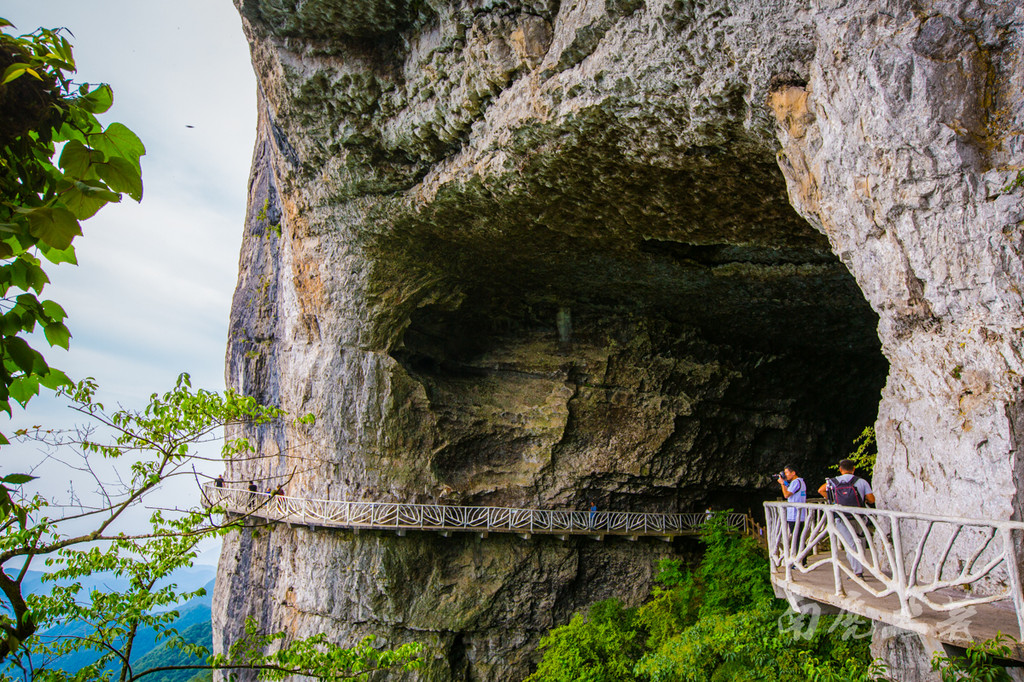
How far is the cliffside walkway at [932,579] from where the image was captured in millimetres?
3537

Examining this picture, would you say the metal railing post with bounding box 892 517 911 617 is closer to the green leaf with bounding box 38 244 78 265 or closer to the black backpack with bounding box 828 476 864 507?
the black backpack with bounding box 828 476 864 507

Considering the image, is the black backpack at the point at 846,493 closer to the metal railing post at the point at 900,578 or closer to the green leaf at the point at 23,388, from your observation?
the metal railing post at the point at 900,578

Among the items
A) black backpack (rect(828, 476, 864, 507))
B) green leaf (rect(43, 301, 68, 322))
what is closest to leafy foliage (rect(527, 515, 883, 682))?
black backpack (rect(828, 476, 864, 507))

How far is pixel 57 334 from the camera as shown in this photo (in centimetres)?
158

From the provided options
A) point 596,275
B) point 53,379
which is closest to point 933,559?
point 53,379

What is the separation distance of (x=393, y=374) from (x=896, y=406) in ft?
28.2

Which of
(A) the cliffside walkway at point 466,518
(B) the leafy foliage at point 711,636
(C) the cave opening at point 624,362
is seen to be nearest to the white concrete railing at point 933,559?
(B) the leafy foliage at point 711,636

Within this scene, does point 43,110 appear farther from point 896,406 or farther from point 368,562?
point 368,562

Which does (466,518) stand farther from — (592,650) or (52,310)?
(52,310)

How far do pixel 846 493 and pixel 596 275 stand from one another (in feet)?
22.4

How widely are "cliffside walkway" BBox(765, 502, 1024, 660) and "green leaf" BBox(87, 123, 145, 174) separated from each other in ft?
→ 14.0

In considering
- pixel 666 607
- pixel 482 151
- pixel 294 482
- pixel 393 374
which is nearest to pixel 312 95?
pixel 482 151

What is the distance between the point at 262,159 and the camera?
13.8 metres

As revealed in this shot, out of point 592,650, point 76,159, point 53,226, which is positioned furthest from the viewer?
point 592,650
